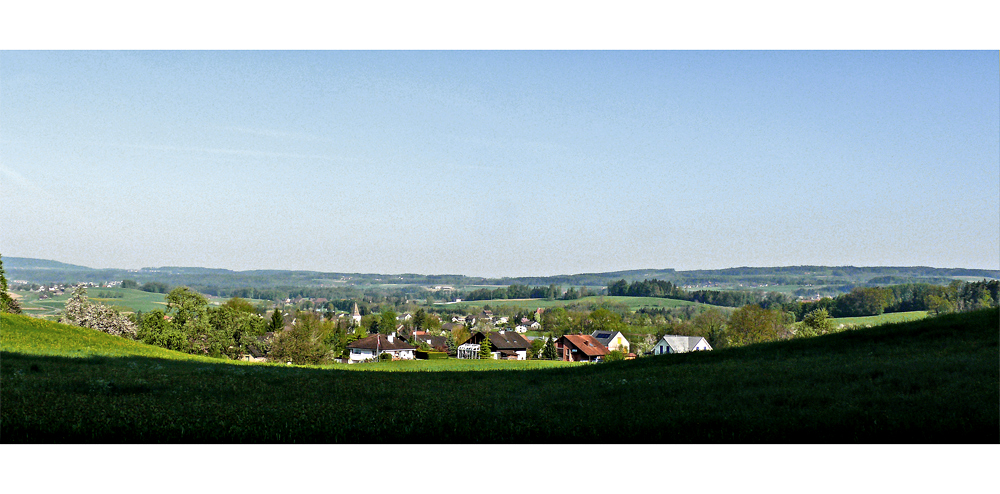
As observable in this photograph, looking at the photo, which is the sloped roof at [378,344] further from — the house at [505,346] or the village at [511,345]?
the house at [505,346]

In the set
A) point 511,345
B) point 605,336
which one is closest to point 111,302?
point 511,345

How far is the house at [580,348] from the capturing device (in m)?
70.6

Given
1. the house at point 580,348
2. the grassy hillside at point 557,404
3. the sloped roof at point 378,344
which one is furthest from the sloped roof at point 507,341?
the grassy hillside at point 557,404

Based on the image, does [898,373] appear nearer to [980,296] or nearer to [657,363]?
[657,363]

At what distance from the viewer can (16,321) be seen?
2670cm

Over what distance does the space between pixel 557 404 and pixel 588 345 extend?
6199 cm

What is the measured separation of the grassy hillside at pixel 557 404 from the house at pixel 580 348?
179 ft

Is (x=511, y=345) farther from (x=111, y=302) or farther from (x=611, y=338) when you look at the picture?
(x=111, y=302)

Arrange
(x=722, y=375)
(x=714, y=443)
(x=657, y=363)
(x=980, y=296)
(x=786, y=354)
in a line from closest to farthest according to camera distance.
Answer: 1. (x=714, y=443)
2. (x=722, y=375)
3. (x=786, y=354)
4. (x=657, y=363)
5. (x=980, y=296)

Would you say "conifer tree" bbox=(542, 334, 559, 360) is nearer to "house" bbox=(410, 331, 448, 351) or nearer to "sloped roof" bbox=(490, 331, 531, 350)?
"sloped roof" bbox=(490, 331, 531, 350)

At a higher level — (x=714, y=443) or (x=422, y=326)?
(x=714, y=443)

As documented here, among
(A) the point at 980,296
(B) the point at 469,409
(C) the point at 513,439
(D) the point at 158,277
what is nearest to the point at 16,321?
(B) the point at 469,409

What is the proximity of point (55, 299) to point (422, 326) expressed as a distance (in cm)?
9174

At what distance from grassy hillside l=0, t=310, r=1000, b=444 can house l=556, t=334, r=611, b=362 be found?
5462 centimetres
